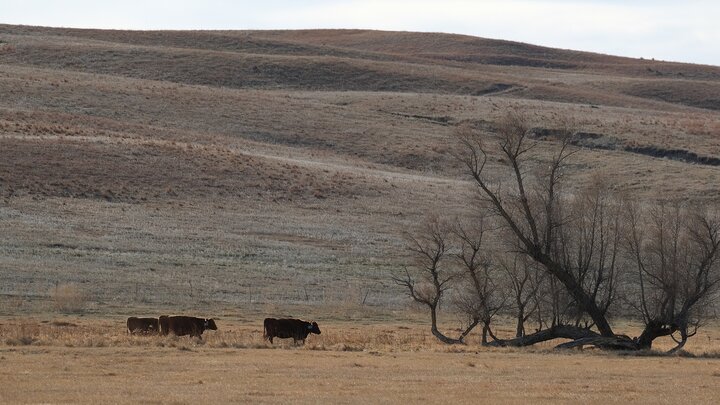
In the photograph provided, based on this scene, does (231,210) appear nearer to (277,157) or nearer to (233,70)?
(277,157)

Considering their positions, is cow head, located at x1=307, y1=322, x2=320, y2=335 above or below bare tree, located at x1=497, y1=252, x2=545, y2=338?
below

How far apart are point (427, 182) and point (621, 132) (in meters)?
26.8

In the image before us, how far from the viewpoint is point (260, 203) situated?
61531 millimetres

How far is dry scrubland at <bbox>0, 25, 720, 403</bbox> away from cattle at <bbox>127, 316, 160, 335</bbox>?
1.11m

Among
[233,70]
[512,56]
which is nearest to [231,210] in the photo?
[233,70]

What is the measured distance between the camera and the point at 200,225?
54.1 metres

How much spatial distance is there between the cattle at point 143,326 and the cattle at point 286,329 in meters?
2.77

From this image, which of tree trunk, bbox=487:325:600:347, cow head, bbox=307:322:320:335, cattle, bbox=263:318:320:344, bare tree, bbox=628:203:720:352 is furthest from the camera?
tree trunk, bbox=487:325:600:347

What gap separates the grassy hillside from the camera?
44.1 metres

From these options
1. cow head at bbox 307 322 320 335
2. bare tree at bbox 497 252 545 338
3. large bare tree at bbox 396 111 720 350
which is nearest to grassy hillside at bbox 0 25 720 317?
bare tree at bbox 497 252 545 338

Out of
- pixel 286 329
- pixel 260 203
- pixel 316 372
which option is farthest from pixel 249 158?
pixel 316 372

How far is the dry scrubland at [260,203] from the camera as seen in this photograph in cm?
2159

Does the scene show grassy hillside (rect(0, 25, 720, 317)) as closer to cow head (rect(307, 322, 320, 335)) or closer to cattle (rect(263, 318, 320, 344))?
cattle (rect(263, 318, 320, 344))

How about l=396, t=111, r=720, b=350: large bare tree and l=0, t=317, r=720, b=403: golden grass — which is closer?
l=0, t=317, r=720, b=403: golden grass
